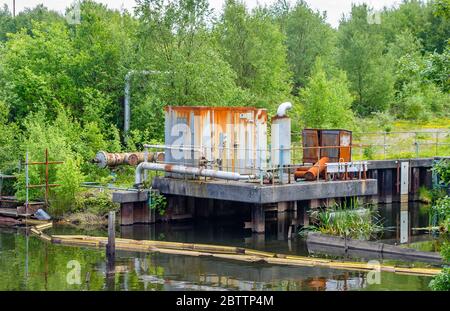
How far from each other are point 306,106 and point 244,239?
19.1m

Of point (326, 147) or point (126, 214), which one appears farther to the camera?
point (126, 214)

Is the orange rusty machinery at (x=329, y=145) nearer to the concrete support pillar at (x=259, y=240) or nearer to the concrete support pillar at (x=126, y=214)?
the concrete support pillar at (x=259, y=240)

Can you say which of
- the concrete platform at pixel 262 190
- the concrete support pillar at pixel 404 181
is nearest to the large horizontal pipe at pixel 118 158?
the concrete platform at pixel 262 190

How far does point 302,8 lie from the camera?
75250mm

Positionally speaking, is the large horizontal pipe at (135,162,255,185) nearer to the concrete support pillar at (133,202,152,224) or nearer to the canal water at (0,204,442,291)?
the concrete support pillar at (133,202,152,224)

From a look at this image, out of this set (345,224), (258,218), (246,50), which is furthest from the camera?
(246,50)

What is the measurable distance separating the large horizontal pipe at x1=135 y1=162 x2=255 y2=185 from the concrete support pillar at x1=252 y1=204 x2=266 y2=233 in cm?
113

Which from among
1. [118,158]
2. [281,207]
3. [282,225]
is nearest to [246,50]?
[118,158]

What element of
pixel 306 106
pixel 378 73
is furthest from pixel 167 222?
pixel 378 73

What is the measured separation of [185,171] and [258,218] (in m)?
3.11

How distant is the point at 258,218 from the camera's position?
35.1 meters

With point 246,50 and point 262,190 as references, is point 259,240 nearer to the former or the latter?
point 262,190
